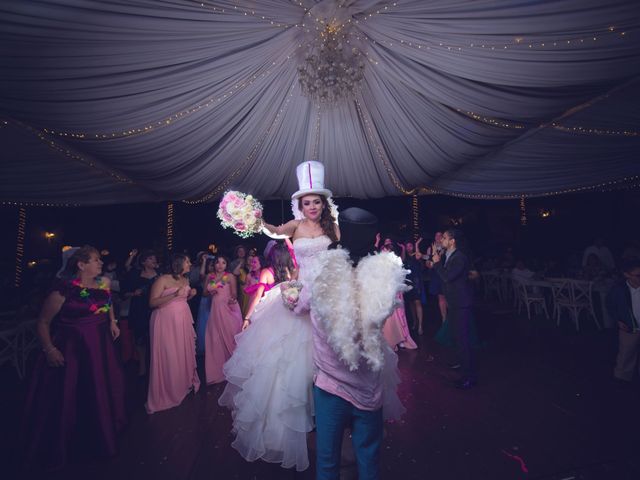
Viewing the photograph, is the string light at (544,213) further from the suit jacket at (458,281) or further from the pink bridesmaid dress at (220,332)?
the pink bridesmaid dress at (220,332)

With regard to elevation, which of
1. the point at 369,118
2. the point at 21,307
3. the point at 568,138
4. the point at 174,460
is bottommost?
the point at 174,460

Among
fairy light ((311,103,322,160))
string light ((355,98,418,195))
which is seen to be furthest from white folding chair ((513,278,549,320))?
fairy light ((311,103,322,160))

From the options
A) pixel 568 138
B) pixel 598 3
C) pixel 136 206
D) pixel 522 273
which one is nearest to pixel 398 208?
pixel 522 273

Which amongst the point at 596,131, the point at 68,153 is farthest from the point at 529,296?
the point at 68,153

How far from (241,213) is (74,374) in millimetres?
1784

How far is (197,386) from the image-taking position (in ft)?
11.7

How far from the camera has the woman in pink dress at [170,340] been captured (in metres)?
3.19

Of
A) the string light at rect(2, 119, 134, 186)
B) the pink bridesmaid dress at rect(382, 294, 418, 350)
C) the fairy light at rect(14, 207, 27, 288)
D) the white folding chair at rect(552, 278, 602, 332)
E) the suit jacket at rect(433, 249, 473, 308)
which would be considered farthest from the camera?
the fairy light at rect(14, 207, 27, 288)

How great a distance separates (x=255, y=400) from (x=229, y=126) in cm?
295

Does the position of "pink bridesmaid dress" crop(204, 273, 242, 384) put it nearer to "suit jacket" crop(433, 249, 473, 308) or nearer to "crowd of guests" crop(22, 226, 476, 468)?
"crowd of guests" crop(22, 226, 476, 468)

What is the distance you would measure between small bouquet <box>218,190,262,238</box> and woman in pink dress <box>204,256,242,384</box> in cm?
180

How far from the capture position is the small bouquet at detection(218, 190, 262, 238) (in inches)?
92.9

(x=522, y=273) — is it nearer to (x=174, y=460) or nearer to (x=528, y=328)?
(x=528, y=328)

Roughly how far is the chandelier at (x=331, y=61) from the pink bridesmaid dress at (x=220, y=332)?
102 inches
